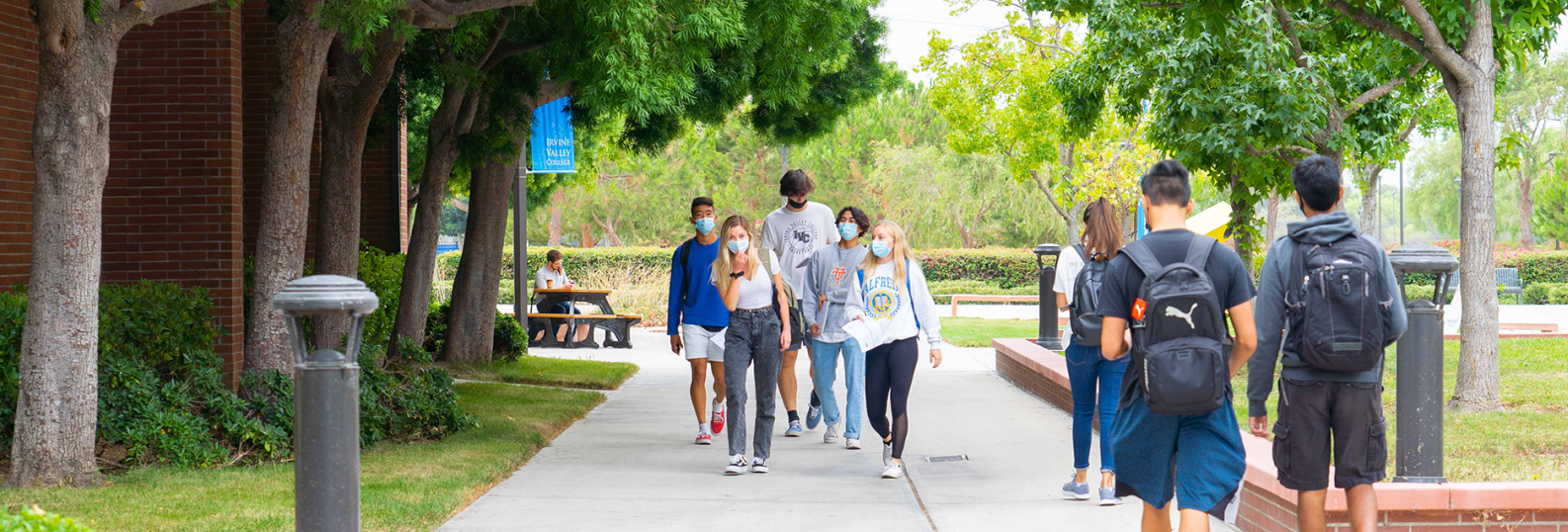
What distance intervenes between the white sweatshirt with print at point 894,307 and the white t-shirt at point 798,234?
1.72 m

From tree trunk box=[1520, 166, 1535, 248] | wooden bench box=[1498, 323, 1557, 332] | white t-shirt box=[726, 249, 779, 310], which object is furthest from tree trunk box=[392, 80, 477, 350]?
tree trunk box=[1520, 166, 1535, 248]

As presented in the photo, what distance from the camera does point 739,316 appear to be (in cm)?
740

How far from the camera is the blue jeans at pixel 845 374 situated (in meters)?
7.52

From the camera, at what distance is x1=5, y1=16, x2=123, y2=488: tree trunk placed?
616cm

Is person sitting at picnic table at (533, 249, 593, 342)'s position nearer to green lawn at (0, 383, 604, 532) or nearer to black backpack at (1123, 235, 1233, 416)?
green lawn at (0, 383, 604, 532)

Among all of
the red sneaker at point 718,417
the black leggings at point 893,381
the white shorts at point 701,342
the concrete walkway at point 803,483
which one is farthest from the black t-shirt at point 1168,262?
the red sneaker at point 718,417

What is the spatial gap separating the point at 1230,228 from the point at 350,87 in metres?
8.56

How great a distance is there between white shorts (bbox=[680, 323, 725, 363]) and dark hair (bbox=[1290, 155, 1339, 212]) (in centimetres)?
423

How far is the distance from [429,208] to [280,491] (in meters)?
6.26

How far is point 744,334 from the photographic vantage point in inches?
291

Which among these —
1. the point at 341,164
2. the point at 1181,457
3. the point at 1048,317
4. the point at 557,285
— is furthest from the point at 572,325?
the point at 1181,457

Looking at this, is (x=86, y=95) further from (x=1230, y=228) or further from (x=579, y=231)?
(x=579, y=231)

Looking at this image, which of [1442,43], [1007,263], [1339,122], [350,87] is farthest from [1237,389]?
[1007,263]

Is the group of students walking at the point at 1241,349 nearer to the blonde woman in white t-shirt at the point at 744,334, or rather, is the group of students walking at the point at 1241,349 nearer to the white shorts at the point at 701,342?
the blonde woman in white t-shirt at the point at 744,334
